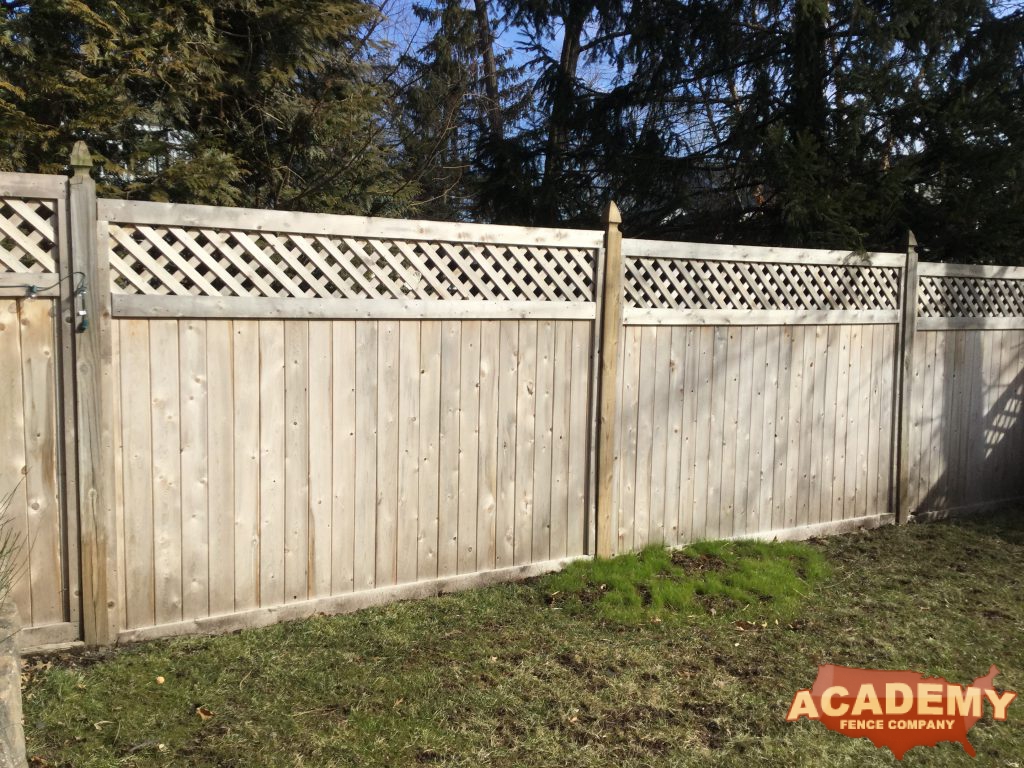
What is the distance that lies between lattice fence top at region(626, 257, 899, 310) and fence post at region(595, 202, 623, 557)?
5.3 inches

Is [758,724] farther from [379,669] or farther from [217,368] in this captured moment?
[217,368]

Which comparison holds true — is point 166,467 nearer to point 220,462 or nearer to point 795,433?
point 220,462

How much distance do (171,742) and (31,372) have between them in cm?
144

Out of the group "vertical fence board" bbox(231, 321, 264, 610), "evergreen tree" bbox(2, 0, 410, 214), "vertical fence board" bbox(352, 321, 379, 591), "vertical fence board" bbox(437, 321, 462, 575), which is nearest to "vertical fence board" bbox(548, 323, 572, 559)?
"vertical fence board" bbox(437, 321, 462, 575)

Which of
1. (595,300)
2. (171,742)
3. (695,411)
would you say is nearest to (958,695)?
(695,411)

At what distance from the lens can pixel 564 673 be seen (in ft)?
10.5

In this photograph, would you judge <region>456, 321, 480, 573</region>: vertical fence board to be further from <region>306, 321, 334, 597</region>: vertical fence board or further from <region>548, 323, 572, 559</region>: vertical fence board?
<region>306, 321, 334, 597</region>: vertical fence board

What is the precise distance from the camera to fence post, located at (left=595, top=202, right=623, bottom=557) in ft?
14.1

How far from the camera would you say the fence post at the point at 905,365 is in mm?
5465

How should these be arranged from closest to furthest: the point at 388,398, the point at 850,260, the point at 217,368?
the point at 217,368 < the point at 388,398 < the point at 850,260

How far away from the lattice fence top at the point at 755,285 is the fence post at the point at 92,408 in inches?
101

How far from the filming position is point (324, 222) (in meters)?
3.52

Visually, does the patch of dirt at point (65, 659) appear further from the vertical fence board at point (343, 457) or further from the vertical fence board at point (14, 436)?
the vertical fence board at point (343, 457)

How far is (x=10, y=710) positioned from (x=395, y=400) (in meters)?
2.00
